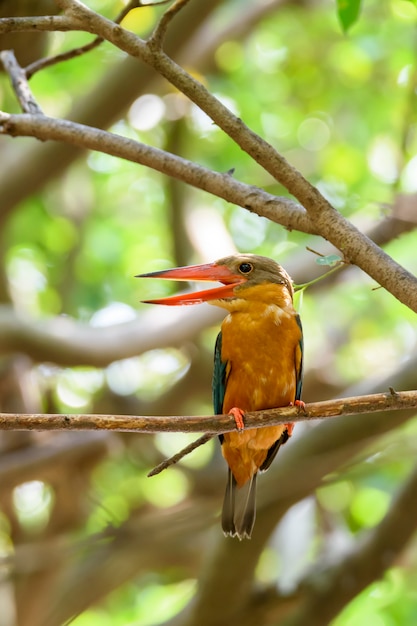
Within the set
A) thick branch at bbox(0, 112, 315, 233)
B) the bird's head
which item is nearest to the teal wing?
the bird's head

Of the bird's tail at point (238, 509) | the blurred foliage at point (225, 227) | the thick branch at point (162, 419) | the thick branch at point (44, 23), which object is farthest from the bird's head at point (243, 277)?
the blurred foliage at point (225, 227)

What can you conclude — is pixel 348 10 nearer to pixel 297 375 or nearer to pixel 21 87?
pixel 21 87

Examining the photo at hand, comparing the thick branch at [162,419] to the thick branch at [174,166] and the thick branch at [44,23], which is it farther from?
the thick branch at [44,23]

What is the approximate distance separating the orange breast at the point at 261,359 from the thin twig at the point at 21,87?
1306 mm

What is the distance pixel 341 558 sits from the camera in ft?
18.3

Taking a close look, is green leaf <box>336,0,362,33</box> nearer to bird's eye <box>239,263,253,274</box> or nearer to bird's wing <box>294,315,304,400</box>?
bird's eye <box>239,263,253,274</box>

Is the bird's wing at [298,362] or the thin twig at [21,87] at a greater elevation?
the thin twig at [21,87]

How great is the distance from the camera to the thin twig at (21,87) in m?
3.64

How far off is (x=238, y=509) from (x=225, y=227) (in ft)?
15.2

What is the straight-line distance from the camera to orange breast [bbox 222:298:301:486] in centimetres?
395

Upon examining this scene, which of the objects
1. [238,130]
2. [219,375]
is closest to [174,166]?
[238,130]

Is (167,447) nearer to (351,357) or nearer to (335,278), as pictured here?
(351,357)

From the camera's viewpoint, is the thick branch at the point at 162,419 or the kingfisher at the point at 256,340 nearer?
the thick branch at the point at 162,419

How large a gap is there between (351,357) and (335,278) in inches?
124
